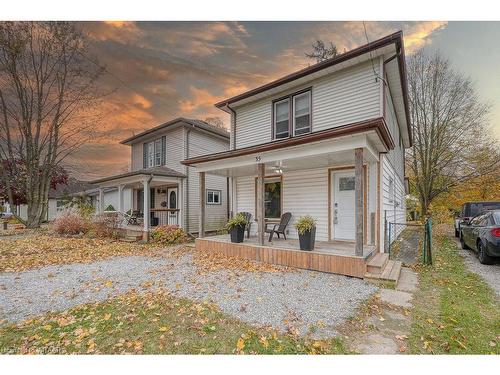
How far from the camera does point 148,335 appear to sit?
3.02 m

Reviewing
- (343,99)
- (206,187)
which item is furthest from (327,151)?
(206,187)

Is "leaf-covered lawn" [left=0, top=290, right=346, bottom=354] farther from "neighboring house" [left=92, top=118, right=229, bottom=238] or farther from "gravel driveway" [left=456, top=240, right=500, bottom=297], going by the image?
"neighboring house" [left=92, top=118, right=229, bottom=238]

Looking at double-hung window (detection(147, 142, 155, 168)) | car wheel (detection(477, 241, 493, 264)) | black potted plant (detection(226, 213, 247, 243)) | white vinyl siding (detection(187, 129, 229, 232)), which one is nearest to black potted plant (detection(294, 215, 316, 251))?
black potted plant (detection(226, 213, 247, 243))

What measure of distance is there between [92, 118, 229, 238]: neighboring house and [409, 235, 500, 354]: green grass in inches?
420

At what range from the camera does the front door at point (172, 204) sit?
14.2m

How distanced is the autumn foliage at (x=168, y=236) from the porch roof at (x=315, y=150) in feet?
12.4

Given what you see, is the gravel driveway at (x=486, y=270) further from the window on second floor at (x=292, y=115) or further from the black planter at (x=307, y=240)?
the window on second floor at (x=292, y=115)

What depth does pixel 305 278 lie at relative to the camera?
539cm

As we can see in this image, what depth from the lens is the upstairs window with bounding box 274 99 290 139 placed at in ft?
29.4

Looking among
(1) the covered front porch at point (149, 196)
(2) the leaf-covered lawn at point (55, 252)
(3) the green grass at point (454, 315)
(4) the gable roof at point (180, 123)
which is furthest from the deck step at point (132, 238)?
(3) the green grass at point (454, 315)

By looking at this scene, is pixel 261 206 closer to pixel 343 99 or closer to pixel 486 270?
pixel 343 99
